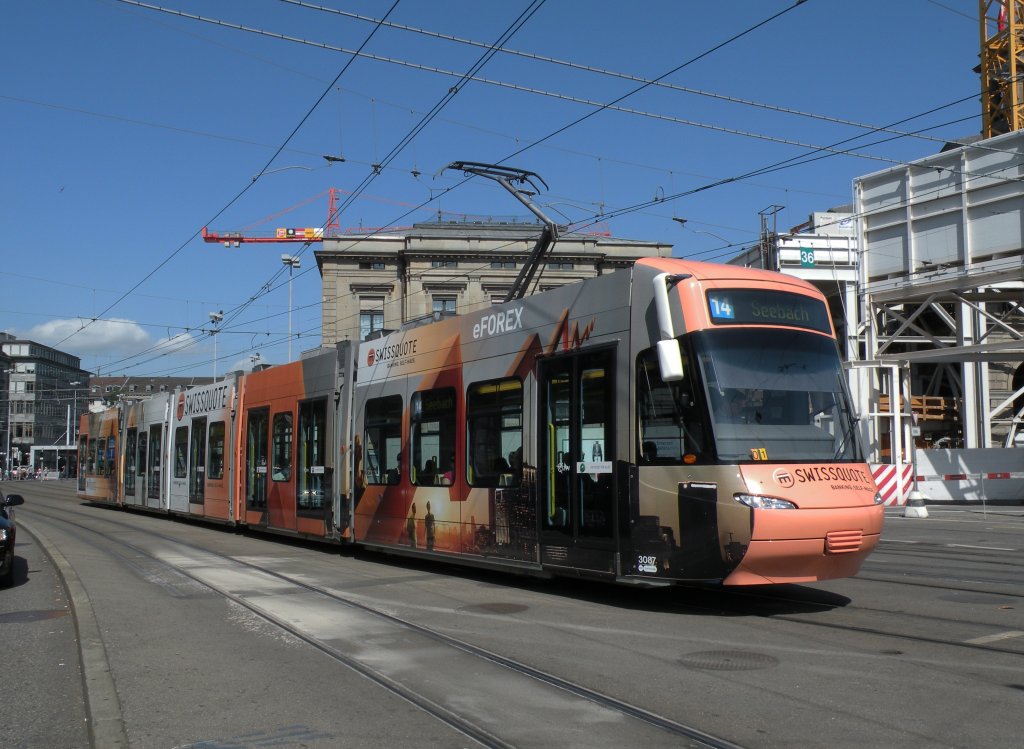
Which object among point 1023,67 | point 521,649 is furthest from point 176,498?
point 1023,67

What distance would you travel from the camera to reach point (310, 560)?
15297 millimetres

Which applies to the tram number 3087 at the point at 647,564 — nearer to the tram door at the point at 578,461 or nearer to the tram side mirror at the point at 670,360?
the tram door at the point at 578,461

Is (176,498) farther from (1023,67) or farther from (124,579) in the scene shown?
(1023,67)

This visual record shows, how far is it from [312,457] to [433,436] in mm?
4816

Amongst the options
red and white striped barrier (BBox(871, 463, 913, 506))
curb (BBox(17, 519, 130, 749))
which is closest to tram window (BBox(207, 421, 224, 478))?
curb (BBox(17, 519, 130, 749))

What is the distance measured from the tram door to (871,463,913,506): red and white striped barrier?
1733 cm

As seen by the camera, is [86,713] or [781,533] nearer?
[86,713]

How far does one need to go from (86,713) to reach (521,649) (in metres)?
3.19

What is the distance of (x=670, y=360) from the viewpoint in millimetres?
8625

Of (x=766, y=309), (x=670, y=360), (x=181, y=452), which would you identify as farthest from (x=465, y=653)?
(x=181, y=452)

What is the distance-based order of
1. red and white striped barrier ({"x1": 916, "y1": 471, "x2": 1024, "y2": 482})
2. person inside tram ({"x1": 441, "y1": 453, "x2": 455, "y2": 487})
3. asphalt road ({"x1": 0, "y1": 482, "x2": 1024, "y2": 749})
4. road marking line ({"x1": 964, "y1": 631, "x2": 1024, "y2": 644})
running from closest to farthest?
asphalt road ({"x1": 0, "y1": 482, "x2": 1024, "y2": 749}) → road marking line ({"x1": 964, "y1": 631, "x2": 1024, "y2": 644}) → person inside tram ({"x1": 441, "y1": 453, "x2": 455, "y2": 487}) → red and white striped barrier ({"x1": 916, "y1": 471, "x2": 1024, "y2": 482})

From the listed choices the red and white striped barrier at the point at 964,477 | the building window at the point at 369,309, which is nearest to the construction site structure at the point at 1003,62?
the red and white striped barrier at the point at 964,477

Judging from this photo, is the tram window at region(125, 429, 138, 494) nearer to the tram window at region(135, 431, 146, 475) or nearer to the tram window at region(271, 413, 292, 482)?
the tram window at region(135, 431, 146, 475)

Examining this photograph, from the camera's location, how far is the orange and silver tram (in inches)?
337
